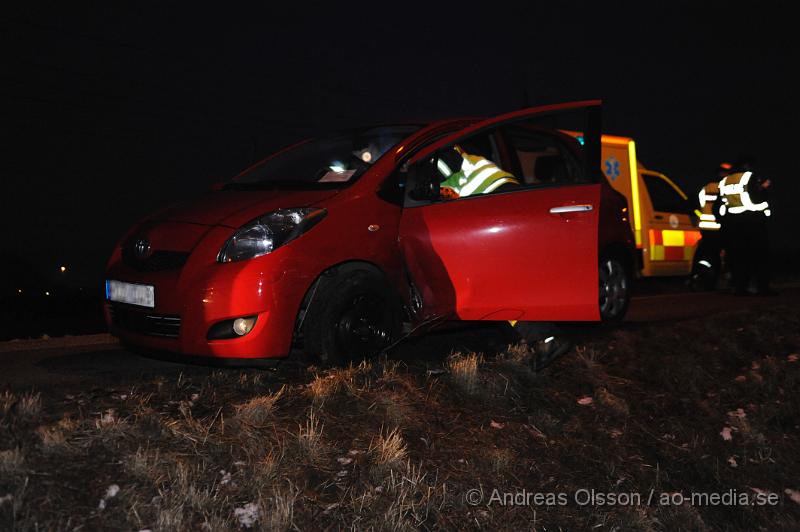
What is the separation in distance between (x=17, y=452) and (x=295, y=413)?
115 cm

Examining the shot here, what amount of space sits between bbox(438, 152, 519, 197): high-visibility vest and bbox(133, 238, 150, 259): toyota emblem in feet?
6.09

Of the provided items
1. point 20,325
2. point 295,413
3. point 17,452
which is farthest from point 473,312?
point 20,325

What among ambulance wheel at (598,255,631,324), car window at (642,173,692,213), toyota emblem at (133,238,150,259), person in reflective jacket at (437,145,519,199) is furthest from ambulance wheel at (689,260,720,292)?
toyota emblem at (133,238,150,259)

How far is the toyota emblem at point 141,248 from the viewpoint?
4.09m

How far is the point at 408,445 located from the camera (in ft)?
10.6

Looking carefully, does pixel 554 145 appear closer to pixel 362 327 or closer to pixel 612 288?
pixel 612 288

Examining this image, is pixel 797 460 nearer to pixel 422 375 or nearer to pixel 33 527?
pixel 422 375

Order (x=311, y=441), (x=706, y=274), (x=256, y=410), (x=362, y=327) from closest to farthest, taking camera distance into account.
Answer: (x=311, y=441), (x=256, y=410), (x=362, y=327), (x=706, y=274)

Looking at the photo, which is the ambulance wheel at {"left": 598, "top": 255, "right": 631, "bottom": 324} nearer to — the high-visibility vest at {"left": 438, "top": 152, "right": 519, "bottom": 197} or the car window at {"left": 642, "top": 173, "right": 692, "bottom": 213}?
the high-visibility vest at {"left": 438, "top": 152, "right": 519, "bottom": 197}

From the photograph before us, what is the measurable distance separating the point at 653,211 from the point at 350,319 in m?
6.56

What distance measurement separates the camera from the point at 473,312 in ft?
14.5

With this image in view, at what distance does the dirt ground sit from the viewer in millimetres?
2611

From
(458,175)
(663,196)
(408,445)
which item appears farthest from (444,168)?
(663,196)

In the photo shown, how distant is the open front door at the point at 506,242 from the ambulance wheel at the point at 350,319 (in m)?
0.31
